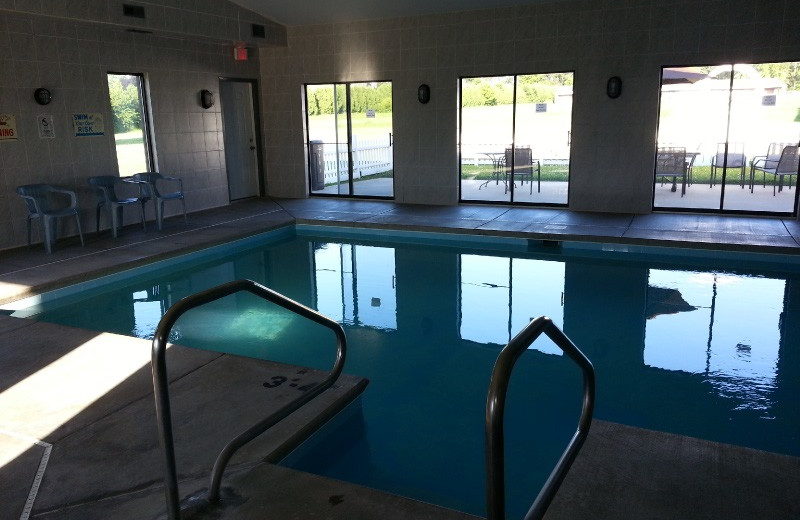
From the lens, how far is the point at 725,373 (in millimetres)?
4074

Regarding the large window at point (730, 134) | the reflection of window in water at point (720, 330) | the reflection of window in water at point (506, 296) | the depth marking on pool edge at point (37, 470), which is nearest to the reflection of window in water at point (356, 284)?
the reflection of window in water at point (506, 296)

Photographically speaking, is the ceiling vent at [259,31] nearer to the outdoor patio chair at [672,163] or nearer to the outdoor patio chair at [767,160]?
the outdoor patio chair at [672,163]

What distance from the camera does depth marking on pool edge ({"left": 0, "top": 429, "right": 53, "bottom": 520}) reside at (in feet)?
7.57

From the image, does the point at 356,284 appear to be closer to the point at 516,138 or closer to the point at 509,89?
the point at 516,138

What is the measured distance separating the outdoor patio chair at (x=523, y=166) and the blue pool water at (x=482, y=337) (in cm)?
221

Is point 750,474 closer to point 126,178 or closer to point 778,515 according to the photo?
point 778,515

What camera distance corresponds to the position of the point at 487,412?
1573 mm

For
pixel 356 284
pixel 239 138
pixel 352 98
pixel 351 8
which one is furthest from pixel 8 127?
pixel 352 98

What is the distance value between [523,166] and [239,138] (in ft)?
15.8

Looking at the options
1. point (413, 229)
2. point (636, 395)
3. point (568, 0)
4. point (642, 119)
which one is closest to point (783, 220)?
point (642, 119)

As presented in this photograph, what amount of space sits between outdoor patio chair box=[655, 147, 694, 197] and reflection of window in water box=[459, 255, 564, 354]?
9.62ft

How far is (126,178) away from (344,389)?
20.7ft

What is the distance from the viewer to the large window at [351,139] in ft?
33.2

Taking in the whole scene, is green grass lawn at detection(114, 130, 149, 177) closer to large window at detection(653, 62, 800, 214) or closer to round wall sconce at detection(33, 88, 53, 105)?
round wall sconce at detection(33, 88, 53, 105)
